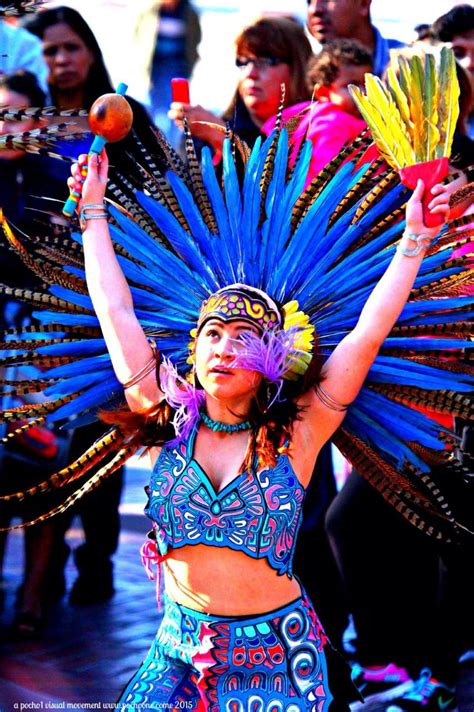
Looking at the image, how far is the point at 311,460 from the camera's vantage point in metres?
2.50

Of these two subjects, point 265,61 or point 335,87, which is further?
point 265,61

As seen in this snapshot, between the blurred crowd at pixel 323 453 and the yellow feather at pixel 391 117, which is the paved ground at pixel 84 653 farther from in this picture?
the yellow feather at pixel 391 117

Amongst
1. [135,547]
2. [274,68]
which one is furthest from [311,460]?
[135,547]

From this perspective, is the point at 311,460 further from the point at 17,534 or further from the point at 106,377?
the point at 17,534

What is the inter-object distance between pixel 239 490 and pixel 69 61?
2884 millimetres

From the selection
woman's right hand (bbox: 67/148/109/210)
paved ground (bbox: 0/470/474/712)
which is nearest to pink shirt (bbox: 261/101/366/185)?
woman's right hand (bbox: 67/148/109/210)

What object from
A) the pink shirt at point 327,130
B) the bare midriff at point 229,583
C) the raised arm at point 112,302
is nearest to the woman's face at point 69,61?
the pink shirt at point 327,130

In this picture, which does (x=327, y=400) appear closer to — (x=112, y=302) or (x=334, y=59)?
(x=112, y=302)

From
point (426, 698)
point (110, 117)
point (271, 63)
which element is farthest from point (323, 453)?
point (110, 117)

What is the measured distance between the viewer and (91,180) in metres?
2.55

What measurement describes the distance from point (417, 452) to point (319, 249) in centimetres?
56

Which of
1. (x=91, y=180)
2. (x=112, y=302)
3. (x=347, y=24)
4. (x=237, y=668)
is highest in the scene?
(x=347, y=24)

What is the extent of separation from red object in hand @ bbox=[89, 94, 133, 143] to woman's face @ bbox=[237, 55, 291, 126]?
1885mm

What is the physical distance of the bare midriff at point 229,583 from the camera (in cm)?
238
